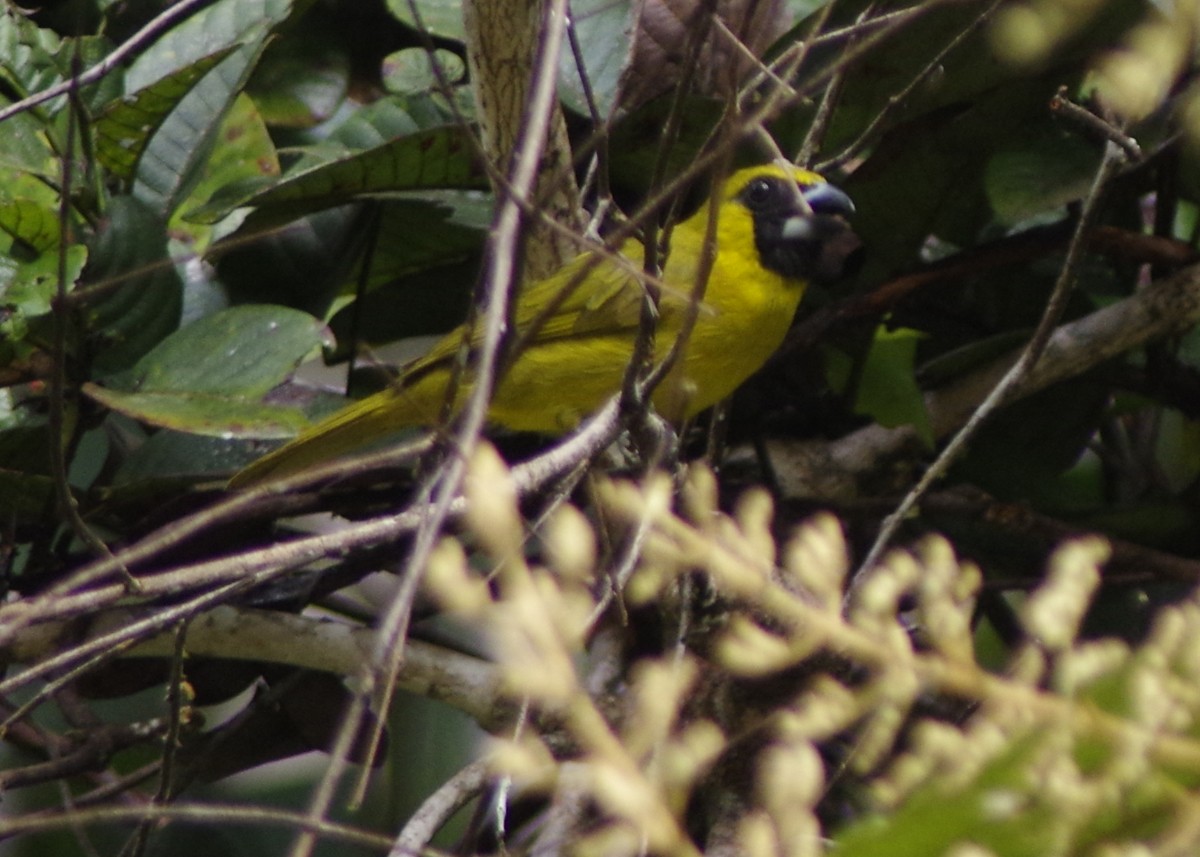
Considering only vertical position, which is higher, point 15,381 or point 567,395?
point 15,381

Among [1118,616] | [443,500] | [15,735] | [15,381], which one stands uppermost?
[443,500]

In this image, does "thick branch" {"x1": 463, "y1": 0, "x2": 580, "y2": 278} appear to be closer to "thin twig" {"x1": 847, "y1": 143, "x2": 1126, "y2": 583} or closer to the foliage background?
the foliage background

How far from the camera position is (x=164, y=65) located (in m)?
2.05

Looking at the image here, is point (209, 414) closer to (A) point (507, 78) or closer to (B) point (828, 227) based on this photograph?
(A) point (507, 78)

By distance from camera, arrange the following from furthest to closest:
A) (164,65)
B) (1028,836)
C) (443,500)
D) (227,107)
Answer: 1. (164,65)
2. (227,107)
3. (443,500)
4. (1028,836)

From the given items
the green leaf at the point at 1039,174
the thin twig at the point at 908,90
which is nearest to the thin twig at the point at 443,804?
the thin twig at the point at 908,90

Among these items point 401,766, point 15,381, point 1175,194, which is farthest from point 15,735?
point 1175,194

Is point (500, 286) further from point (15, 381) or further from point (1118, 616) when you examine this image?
point (1118, 616)

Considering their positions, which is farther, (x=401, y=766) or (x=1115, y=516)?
(x=401, y=766)

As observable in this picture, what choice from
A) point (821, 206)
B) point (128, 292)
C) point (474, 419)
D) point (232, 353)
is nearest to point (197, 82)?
point (128, 292)

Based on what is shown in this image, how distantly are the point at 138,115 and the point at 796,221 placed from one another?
87cm

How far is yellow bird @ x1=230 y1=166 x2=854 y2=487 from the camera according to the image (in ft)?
6.74

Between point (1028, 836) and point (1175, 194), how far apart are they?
5.37ft

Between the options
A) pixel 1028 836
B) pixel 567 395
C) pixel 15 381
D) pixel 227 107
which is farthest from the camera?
→ pixel 567 395
